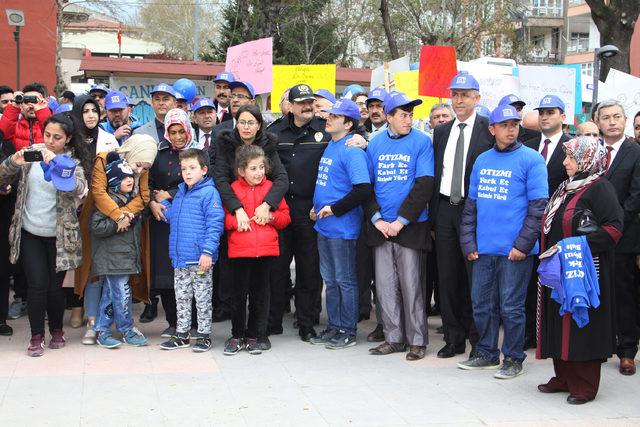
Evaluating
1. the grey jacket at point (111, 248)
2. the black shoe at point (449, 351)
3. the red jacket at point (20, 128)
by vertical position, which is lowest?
the black shoe at point (449, 351)

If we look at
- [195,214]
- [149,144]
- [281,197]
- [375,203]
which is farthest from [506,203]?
[149,144]

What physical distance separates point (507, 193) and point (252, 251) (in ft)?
7.06

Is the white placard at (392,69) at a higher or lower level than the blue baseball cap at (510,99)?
higher

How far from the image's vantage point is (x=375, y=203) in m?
7.11

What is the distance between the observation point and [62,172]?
662 cm

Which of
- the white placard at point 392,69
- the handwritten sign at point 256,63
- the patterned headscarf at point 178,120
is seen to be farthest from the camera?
the white placard at point 392,69

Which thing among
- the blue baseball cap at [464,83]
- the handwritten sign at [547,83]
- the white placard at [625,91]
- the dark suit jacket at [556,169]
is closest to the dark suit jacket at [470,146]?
the blue baseball cap at [464,83]

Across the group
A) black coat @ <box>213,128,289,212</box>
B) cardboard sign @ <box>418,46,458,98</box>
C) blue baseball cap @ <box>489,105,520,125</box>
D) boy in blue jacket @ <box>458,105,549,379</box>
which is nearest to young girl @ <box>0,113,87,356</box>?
black coat @ <box>213,128,289,212</box>

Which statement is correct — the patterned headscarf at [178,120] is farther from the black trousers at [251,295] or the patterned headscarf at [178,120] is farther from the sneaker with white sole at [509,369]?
the sneaker with white sole at [509,369]

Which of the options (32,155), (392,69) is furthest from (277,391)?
(392,69)

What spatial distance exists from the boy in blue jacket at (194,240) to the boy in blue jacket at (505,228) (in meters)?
2.10

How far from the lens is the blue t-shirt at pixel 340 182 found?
7.07m

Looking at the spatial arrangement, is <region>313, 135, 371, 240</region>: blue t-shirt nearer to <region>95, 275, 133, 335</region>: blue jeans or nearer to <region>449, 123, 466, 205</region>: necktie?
<region>449, 123, 466, 205</region>: necktie

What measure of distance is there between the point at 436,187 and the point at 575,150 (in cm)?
155
